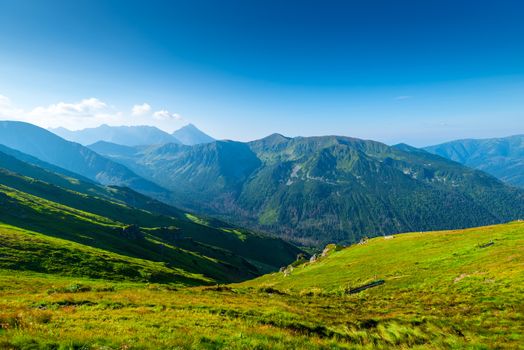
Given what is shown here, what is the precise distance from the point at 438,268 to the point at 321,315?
26.1 metres

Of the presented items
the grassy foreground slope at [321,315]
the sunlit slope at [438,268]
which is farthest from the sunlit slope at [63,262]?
the sunlit slope at [438,268]

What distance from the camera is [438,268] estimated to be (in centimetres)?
4112

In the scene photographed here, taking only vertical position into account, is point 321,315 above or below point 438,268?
above

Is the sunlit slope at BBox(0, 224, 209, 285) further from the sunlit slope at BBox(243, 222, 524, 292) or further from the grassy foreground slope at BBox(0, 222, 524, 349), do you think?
the sunlit slope at BBox(243, 222, 524, 292)

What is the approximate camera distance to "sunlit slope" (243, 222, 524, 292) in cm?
3188

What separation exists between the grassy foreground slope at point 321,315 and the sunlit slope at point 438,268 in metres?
0.17

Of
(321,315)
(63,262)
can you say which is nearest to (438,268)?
(321,315)

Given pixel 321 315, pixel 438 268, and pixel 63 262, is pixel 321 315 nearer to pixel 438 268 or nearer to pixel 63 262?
pixel 438 268

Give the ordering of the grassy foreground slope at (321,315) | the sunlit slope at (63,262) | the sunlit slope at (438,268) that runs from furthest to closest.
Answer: the sunlit slope at (63,262) → the sunlit slope at (438,268) → the grassy foreground slope at (321,315)

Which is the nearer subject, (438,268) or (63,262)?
(438,268)

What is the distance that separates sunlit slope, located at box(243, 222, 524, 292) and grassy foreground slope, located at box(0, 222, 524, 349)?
0.17 metres

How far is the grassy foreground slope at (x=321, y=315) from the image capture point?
14.9m

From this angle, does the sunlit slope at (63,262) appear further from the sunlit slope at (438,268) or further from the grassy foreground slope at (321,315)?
the sunlit slope at (438,268)

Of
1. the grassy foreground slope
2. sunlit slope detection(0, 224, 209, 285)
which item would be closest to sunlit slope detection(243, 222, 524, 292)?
the grassy foreground slope
